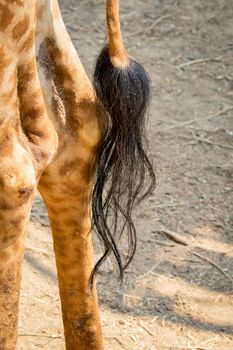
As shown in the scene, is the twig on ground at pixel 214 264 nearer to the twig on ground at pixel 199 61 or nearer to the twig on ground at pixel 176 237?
the twig on ground at pixel 176 237

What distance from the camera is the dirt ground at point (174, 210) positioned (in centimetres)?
300

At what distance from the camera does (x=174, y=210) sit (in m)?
3.64

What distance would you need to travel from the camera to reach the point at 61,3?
5.39 m

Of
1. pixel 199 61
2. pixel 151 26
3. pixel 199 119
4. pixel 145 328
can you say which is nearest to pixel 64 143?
pixel 145 328

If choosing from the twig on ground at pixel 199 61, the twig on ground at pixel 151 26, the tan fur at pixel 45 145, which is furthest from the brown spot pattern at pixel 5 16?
the twig on ground at pixel 151 26

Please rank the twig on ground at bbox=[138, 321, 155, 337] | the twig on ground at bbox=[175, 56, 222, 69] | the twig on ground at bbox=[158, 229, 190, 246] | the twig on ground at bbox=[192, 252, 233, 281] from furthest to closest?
the twig on ground at bbox=[175, 56, 222, 69] → the twig on ground at bbox=[158, 229, 190, 246] → the twig on ground at bbox=[192, 252, 233, 281] → the twig on ground at bbox=[138, 321, 155, 337]

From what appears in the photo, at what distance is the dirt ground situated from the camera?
3.00m

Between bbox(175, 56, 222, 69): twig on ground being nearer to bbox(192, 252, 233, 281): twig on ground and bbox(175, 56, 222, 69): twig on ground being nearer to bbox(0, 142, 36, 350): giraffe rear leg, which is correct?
bbox(192, 252, 233, 281): twig on ground

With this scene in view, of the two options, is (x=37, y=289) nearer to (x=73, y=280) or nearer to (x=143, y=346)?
(x=143, y=346)

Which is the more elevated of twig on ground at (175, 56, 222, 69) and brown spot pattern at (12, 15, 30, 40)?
brown spot pattern at (12, 15, 30, 40)

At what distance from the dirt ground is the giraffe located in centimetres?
50

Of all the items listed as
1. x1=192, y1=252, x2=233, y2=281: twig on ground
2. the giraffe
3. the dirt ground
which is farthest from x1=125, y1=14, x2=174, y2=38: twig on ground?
the giraffe

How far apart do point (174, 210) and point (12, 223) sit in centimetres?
166

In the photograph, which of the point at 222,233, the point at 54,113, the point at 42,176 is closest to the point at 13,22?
the point at 54,113
